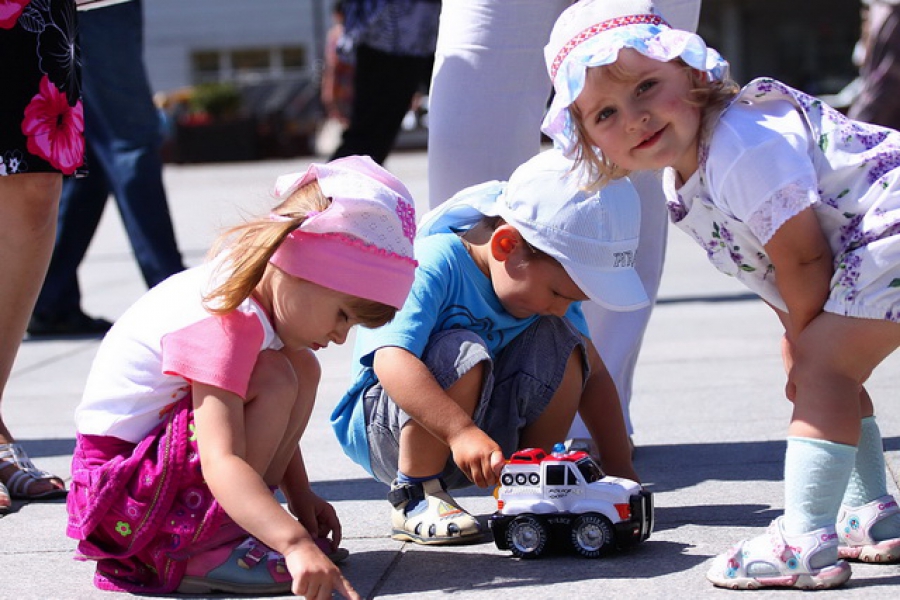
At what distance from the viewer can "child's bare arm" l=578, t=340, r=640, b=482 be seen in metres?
3.06

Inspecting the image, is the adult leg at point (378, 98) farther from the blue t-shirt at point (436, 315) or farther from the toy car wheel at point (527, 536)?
the toy car wheel at point (527, 536)

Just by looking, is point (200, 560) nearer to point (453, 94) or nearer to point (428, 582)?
point (428, 582)

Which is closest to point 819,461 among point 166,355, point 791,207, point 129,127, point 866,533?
point 866,533

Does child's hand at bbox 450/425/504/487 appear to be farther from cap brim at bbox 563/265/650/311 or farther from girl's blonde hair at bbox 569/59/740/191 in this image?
girl's blonde hair at bbox 569/59/740/191

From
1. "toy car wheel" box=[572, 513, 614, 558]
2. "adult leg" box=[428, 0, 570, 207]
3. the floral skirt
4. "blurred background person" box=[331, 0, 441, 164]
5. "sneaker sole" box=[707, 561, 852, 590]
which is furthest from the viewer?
"blurred background person" box=[331, 0, 441, 164]

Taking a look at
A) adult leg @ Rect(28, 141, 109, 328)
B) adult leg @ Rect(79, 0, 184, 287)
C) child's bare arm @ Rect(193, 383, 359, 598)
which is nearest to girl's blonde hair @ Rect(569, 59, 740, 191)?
child's bare arm @ Rect(193, 383, 359, 598)

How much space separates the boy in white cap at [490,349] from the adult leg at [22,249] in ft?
2.84

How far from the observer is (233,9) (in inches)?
1415

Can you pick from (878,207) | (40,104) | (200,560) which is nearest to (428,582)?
(200,560)

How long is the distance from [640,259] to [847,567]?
Result: 4.64 ft

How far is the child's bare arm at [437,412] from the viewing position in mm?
2660

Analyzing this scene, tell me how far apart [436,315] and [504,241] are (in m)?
0.22

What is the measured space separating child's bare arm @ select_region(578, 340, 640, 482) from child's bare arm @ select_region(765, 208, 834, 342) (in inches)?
27.2

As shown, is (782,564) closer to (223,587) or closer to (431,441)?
(431,441)
